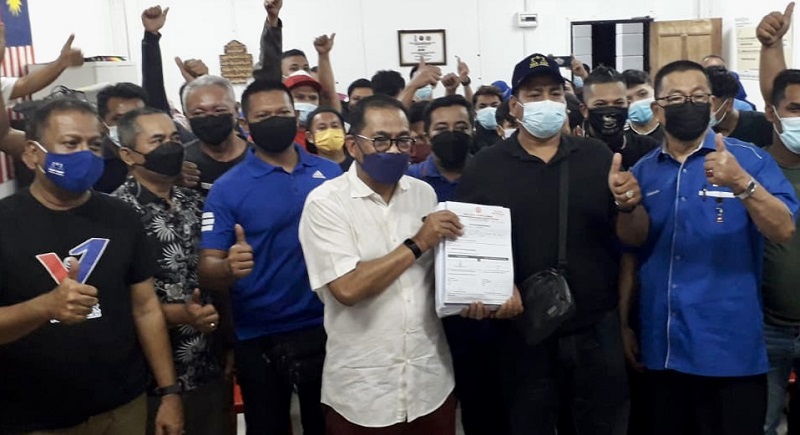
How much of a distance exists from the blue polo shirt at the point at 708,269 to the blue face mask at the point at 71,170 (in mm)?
1760

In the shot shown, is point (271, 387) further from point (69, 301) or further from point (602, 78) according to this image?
point (602, 78)

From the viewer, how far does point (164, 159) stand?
8.14 feet

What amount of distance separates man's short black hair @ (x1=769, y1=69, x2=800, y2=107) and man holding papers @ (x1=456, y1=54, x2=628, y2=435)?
31.1 inches

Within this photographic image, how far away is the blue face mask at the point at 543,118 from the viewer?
241cm

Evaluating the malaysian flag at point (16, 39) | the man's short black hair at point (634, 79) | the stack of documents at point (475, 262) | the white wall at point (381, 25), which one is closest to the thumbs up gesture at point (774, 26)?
the man's short black hair at point (634, 79)

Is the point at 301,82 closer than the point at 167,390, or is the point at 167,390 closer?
the point at 167,390

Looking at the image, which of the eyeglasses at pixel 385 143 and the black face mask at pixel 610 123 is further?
the black face mask at pixel 610 123

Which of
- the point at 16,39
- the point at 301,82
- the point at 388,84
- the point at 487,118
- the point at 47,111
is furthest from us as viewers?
the point at 388,84

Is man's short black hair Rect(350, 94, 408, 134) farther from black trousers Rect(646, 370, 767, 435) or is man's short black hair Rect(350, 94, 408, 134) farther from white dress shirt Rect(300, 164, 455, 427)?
black trousers Rect(646, 370, 767, 435)

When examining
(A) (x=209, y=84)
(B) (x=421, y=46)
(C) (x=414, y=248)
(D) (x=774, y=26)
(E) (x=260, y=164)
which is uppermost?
(B) (x=421, y=46)

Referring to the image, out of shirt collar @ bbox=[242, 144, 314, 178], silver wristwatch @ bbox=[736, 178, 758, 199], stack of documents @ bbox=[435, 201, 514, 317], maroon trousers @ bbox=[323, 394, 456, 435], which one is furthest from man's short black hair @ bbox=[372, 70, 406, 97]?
silver wristwatch @ bbox=[736, 178, 758, 199]

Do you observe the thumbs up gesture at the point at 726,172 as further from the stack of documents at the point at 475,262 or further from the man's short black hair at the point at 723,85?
the man's short black hair at the point at 723,85

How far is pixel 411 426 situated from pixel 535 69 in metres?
1.26

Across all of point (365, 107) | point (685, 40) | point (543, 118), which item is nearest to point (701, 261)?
point (543, 118)
